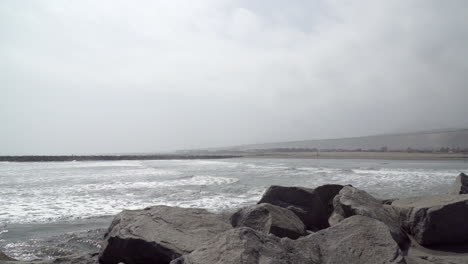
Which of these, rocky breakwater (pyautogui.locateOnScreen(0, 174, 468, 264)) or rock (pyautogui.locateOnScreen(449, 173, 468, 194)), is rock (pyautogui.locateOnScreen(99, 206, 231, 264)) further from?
rock (pyautogui.locateOnScreen(449, 173, 468, 194))

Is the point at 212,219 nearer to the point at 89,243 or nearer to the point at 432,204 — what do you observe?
the point at 89,243

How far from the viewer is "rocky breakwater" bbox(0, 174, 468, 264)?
3568mm

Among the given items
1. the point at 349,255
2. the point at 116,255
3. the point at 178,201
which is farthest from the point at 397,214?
the point at 178,201

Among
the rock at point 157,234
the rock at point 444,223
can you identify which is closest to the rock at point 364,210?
the rock at point 444,223

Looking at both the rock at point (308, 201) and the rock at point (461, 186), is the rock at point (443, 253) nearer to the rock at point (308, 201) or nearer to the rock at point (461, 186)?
the rock at point (308, 201)

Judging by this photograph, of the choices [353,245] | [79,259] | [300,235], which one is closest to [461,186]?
[300,235]

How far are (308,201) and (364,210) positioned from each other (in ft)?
5.40

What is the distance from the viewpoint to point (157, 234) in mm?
5035

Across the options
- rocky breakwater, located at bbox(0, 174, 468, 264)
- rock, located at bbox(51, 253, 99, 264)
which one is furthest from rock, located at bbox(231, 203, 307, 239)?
rock, located at bbox(51, 253, 99, 264)

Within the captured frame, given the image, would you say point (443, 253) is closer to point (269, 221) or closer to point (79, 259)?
point (269, 221)

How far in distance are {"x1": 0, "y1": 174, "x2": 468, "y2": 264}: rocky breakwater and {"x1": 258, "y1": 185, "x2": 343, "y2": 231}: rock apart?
24 mm

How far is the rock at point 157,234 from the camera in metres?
4.76

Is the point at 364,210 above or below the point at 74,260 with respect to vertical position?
above

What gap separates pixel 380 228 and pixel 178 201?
919 centimetres
